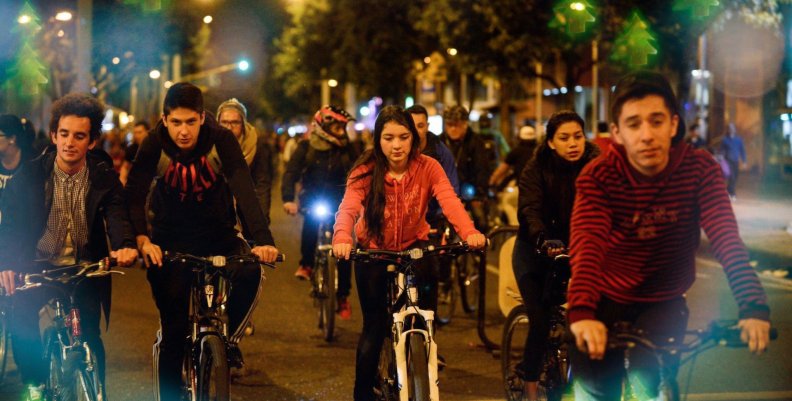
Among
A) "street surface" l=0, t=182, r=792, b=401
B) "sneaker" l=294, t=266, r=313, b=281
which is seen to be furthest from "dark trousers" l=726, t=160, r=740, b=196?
"sneaker" l=294, t=266, r=313, b=281

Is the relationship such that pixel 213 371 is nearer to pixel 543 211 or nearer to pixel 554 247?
pixel 554 247

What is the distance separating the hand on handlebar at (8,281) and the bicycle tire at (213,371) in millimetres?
907

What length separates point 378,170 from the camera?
6.28 meters

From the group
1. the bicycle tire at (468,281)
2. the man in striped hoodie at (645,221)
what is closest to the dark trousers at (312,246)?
the bicycle tire at (468,281)

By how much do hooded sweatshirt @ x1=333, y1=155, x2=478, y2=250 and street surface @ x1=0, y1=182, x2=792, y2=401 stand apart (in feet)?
6.01

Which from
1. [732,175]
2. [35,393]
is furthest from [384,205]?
[732,175]

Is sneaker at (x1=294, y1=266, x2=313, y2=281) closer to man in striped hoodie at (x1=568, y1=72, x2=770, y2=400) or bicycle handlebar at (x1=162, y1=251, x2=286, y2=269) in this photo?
bicycle handlebar at (x1=162, y1=251, x2=286, y2=269)

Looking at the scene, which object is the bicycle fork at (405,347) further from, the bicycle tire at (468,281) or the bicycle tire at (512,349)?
the bicycle tire at (468,281)

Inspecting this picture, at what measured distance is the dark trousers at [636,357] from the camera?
4371 millimetres

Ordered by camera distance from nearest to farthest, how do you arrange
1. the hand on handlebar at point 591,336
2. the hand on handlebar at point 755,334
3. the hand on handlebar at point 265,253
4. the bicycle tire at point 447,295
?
the hand on handlebar at point 755,334 < the hand on handlebar at point 591,336 < the hand on handlebar at point 265,253 < the bicycle tire at point 447,295

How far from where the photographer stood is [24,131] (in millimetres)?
7977

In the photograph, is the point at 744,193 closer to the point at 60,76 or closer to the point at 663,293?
the point at 60,76

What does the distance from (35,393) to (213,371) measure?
3.75 feet

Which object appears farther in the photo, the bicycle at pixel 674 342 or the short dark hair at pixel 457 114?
the short dark hair at pixel 457 114
